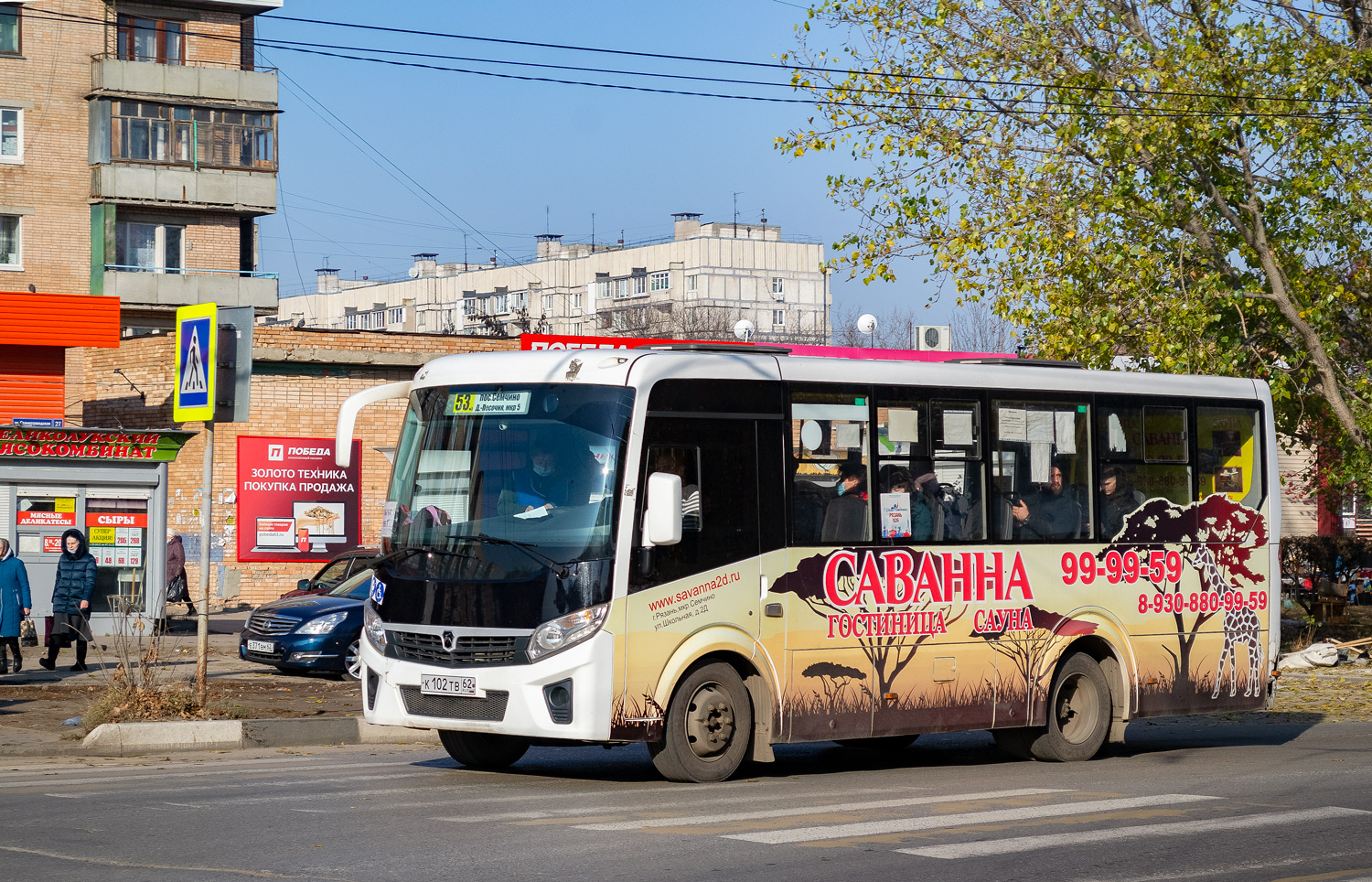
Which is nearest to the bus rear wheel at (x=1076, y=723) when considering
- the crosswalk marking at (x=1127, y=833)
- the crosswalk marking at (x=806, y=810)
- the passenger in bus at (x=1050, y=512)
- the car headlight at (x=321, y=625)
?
the passenger in bus at (x=1050, y=512)

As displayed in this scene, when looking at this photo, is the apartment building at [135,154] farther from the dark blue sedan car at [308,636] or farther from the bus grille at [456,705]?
the bus grille at [456,705]

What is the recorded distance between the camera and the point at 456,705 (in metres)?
10.4

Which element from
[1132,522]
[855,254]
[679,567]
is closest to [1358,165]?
[855,254]

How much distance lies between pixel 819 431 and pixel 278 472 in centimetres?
2417

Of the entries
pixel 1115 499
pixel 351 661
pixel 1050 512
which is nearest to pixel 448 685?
pixel 1050 512

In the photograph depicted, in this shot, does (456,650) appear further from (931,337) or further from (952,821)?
(931,337)

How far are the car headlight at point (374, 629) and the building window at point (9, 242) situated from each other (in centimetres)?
3991

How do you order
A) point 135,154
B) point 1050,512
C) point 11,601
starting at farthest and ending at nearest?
point 135,154 < point 11,601 < point 1050,512

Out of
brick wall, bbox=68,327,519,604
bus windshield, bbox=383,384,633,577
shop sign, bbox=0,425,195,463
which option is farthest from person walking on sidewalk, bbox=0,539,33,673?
brick wall, bbox=68,327,519,604

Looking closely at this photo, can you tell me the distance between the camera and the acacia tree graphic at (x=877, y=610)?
1117 centimetres

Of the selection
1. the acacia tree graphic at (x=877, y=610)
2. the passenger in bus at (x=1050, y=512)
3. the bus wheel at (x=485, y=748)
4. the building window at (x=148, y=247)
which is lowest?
the bus wheel at (x=485, y=748)

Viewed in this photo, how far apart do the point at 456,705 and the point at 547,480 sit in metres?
1.52

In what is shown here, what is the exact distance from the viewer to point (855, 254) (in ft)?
73.4

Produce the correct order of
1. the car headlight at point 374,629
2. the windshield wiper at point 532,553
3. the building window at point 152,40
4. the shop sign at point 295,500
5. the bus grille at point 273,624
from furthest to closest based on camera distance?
the building window at point 152,40 → the shop sign at point 295,500 → the bus grille at point 273,624 → the car headlight at point 374,629 → the windshield wiper at point 532,553
